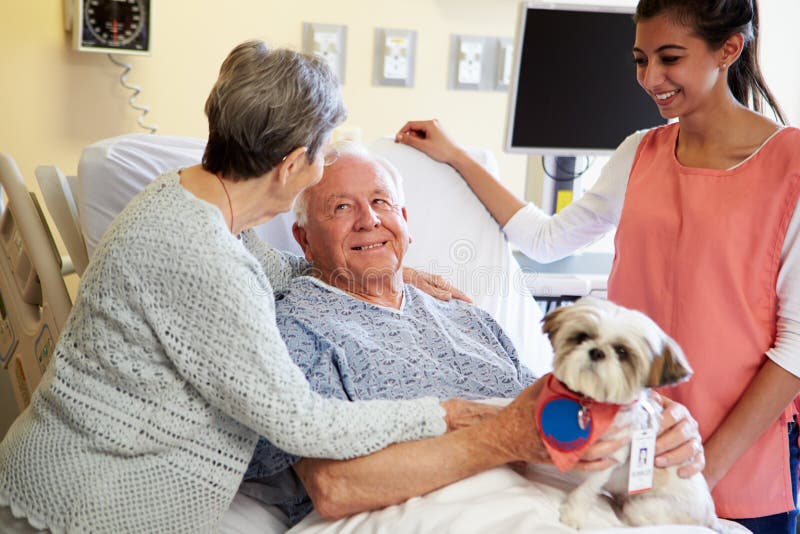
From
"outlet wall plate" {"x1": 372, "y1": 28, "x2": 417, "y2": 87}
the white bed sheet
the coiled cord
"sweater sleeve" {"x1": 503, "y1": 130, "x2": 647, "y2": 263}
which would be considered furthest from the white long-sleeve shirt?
the coiled cord

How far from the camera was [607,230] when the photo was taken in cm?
206

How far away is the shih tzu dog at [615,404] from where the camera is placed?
1192mm

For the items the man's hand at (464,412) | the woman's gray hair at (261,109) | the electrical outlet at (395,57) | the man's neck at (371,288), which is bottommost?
the man's hand at (464,412)

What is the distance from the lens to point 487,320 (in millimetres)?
1877

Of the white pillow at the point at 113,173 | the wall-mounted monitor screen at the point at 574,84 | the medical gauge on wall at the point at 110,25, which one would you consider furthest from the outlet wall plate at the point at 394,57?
the white pillow at the point at 113,173

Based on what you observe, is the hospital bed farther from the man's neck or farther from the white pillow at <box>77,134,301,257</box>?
the man's neck

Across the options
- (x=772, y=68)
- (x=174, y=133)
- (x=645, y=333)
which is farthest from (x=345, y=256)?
(x=772, y=68)

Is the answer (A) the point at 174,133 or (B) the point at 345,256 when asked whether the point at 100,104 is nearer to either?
(A) the point at 174,133

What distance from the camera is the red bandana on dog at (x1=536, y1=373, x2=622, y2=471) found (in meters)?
1.25

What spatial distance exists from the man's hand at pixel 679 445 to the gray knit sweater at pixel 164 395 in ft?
1.43

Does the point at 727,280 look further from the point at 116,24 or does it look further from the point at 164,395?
the point at 116,24

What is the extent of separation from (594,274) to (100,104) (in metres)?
1.71

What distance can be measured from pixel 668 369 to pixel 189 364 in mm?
689

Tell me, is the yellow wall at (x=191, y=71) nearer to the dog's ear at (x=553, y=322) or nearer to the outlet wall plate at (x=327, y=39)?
the outlet wall plate at (x=327, y=39)
